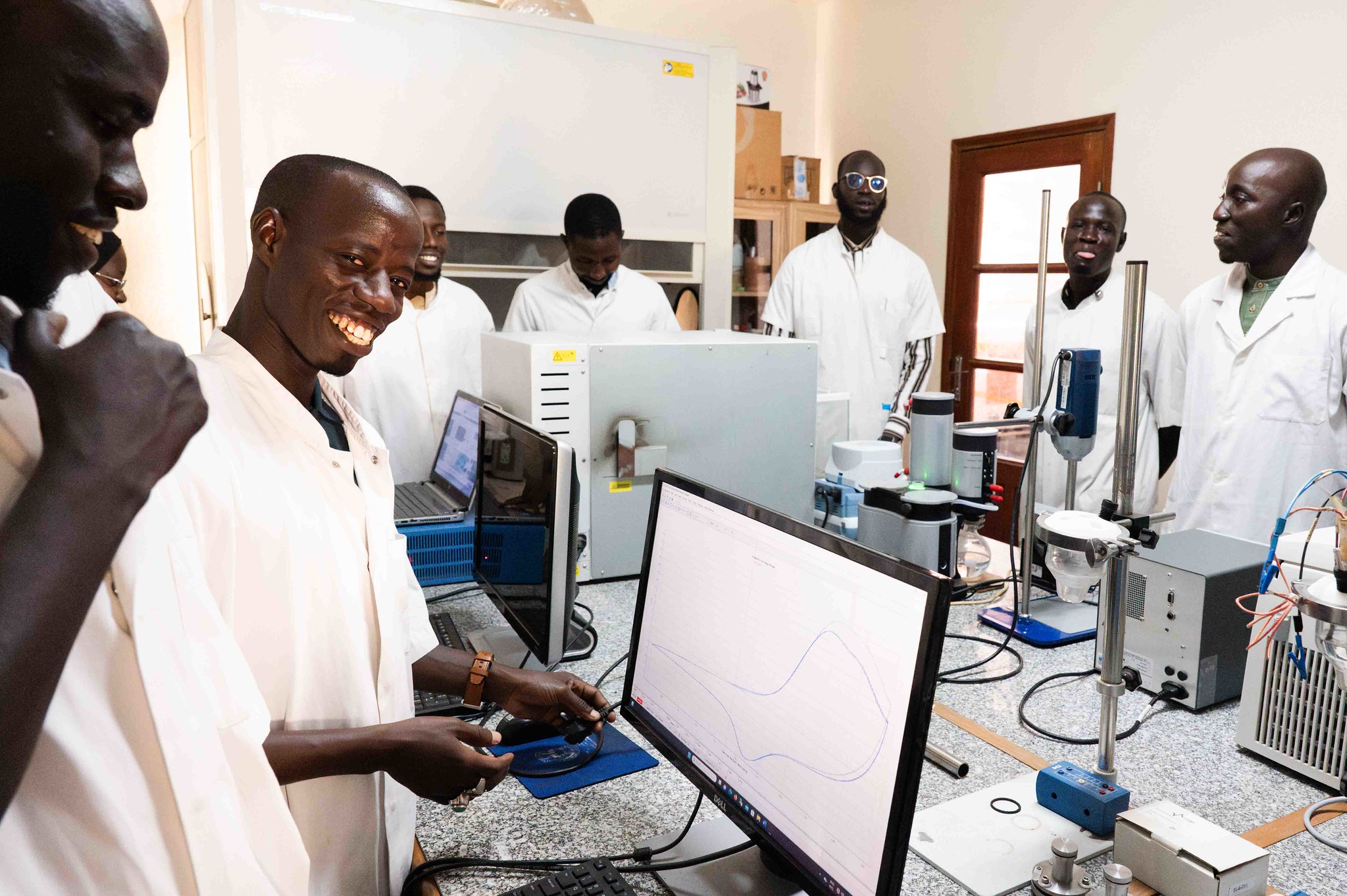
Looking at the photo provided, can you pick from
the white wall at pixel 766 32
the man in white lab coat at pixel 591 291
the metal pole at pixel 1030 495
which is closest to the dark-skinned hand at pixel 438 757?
the metal pole at pixel 1030 495

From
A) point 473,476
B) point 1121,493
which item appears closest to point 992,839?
point 1121,493

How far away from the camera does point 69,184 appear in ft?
1.57

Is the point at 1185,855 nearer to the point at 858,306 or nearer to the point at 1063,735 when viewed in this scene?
the point at 1063,735

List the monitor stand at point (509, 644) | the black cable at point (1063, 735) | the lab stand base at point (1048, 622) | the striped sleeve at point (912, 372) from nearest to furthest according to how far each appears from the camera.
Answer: the black cable at point (1063, 735) → the monitor stand at point (509, 644) → the lab stand base at point (1048, 622) → the striped sleeve at point (912, 372)

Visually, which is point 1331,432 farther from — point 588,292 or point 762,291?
point 762,291

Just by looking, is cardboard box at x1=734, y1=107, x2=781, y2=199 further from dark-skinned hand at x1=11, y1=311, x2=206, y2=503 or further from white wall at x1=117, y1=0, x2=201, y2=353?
dark-skinned hand at x1=11, y1=311, x2=206, y2=503

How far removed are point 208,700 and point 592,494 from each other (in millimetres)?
1273

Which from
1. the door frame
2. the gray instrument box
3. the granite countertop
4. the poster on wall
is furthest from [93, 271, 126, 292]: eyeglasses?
the door frame

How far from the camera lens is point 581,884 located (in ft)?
2.91

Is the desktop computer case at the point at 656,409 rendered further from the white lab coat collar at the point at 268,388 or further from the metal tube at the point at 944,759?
the white lab coat collar at the point at 268,388

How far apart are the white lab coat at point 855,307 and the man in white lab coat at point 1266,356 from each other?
105cm

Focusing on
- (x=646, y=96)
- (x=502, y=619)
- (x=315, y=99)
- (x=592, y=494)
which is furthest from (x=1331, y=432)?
(x=315, y=99)

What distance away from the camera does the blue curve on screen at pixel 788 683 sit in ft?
2.30

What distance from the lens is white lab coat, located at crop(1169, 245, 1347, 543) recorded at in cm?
234
